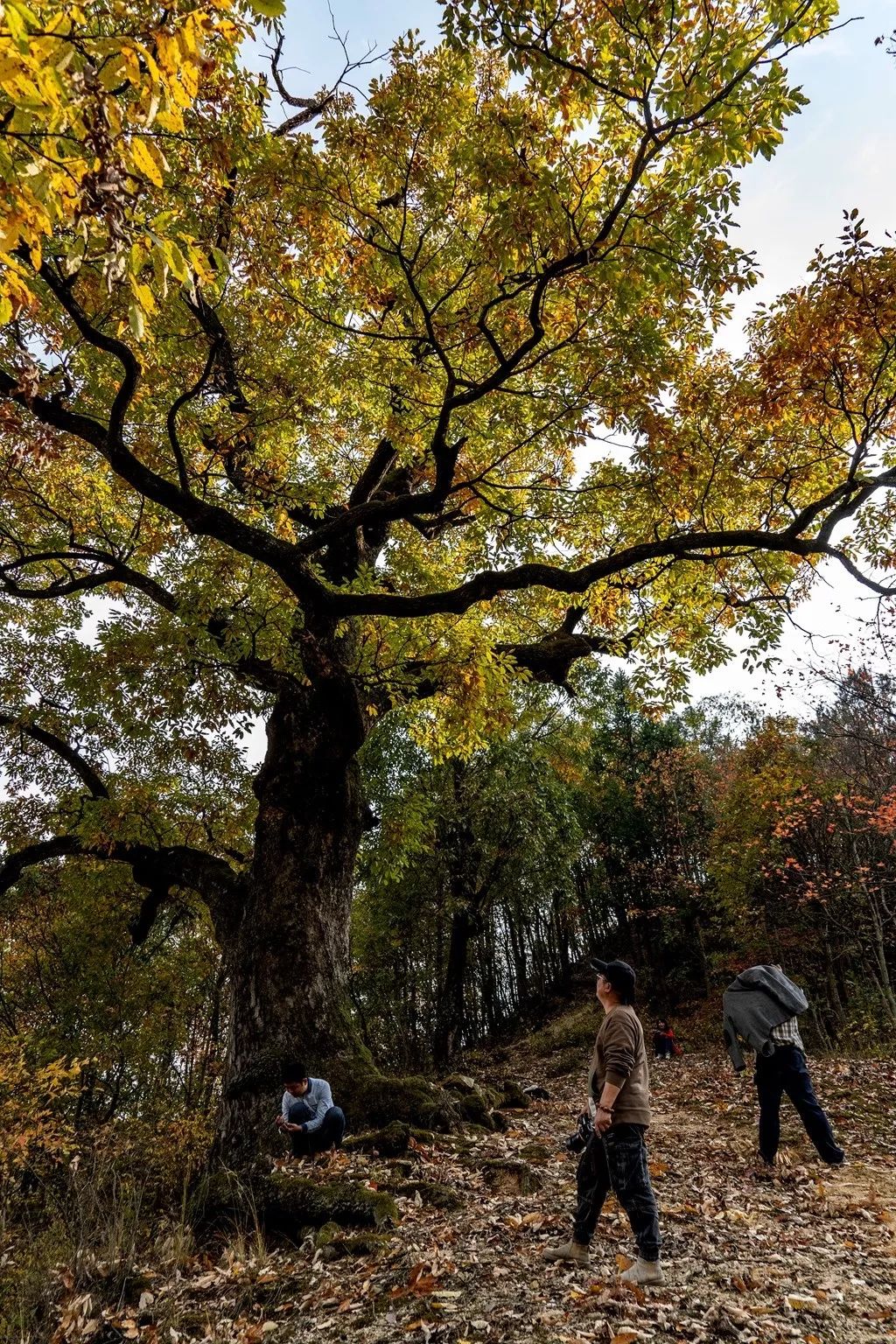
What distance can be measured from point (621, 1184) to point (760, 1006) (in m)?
2.52

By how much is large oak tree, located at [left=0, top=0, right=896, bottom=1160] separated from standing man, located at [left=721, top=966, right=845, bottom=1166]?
355 cm

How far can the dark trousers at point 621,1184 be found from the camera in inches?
144

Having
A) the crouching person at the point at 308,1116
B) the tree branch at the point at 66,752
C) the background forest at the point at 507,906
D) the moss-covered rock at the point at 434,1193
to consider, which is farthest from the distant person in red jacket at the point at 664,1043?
the tree branch at the point at 66,752

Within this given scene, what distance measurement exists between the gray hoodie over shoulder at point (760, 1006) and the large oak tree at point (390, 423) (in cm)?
348

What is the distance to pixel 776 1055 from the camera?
5625 millimetres

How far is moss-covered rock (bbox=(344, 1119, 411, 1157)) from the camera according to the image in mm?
6164

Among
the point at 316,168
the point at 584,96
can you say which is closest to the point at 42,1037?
the point at 316,168

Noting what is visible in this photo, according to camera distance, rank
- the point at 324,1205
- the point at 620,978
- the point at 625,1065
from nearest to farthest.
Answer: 1. the point at 625,1065
2. the point at 620,978
3. the point at 324,1205

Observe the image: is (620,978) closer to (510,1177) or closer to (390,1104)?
(510,1177)

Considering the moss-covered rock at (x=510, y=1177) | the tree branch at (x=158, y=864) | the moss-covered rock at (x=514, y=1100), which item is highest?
the tree branch at (x=158, y=864)

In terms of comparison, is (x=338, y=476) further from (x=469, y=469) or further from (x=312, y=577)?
(x=312, y=577)

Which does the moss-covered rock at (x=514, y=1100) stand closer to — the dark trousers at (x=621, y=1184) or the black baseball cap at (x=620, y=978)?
the dark trousers at (x=621, y=1184)

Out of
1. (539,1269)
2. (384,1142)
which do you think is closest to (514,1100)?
(384,1142)

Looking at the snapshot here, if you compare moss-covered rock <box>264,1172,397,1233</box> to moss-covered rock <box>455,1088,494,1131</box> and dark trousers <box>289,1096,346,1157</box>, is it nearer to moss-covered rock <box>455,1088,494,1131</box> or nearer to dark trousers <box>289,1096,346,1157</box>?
dark trousers <box>289,1096,346,1157</box>
